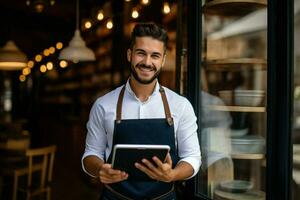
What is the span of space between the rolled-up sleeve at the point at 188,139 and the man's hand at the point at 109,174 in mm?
301

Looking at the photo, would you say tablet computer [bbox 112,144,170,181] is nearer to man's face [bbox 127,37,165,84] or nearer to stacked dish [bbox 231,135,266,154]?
man's face [bbox 127,37,165,84]

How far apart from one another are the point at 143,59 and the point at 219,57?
97cm

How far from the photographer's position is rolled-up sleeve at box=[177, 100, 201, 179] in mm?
1884

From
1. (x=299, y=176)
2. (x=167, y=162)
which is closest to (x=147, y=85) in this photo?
(x=167, y=162)

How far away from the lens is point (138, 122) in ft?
6.05

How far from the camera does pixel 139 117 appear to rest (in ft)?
6.21

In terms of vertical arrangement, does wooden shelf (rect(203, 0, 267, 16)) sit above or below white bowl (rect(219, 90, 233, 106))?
above

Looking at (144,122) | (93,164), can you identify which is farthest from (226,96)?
(93,164)

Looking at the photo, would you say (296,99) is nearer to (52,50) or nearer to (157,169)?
(157,169)

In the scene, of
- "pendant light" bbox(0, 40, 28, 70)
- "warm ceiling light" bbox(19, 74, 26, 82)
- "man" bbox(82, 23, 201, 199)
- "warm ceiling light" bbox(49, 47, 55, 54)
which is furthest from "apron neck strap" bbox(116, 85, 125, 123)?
"warm ceiling light" bbox(19, 74, 26, 82)

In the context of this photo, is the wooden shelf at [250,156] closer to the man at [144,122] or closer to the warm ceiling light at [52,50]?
the man at [144,122]

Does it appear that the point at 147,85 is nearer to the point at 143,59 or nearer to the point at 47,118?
the point at 143,59

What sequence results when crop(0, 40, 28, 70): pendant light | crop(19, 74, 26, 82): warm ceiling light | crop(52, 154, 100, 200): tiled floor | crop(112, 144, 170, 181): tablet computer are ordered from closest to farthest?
crop(112, 144, 170, 181): tablet computer, crop(0, 40, 28, 70): pendant light, crop(52, 154, 100, 200): tiled floor, crop(19, 74, 26, 82): warm ceiling light

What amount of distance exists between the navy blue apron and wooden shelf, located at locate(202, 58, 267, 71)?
0.67 m
